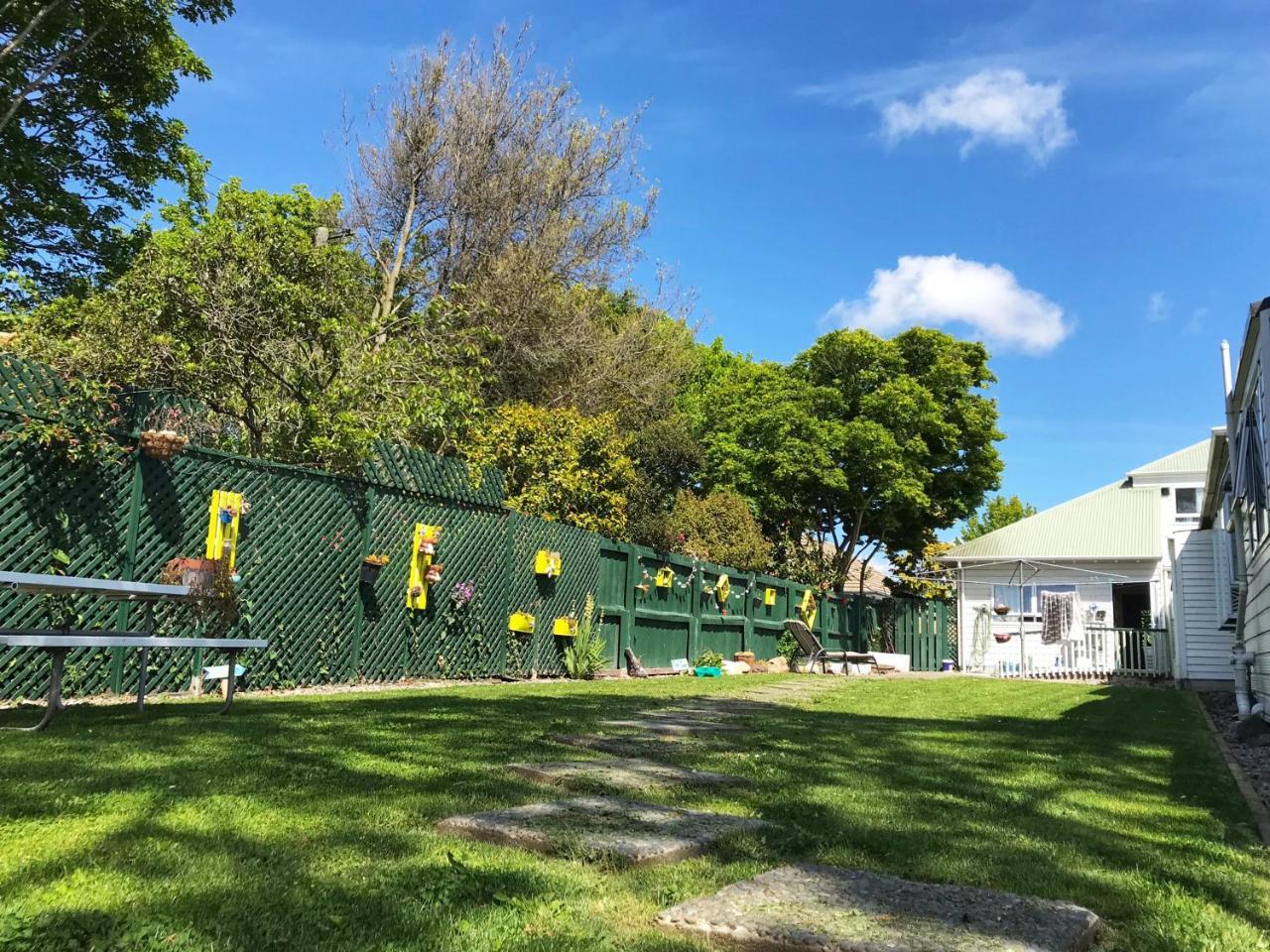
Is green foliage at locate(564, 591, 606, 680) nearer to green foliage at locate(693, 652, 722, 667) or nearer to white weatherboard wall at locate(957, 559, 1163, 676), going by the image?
green foliage at locate(693, 652, 722, 667)

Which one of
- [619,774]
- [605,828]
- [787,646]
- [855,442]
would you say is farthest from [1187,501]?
[605,828]

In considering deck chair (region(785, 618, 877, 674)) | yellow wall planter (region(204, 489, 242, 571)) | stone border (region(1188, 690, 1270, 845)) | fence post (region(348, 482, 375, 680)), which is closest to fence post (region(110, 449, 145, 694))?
yellow wall planter (region(204, 489, 242, 571))

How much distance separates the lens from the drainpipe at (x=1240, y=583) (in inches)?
354

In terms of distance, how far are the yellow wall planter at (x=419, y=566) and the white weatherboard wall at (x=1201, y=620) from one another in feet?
42.5

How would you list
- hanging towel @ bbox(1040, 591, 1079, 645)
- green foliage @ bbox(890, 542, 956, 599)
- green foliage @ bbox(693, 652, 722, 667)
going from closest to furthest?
green foliage @ bbox(693, 652, 722, 667), hanging towel @ bbox(1040, 591, 1079, 645), green foliage @ bbox(890, 542, 956, 599)

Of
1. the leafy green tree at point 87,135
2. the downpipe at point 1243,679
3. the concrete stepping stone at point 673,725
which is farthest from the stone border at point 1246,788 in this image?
the leafy green tree at point 87,135

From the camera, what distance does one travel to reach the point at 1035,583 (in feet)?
75.4

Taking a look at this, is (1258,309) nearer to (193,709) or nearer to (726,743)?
(726,743)

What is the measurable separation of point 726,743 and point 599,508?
11000 mm

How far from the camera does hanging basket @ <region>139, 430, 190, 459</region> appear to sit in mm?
A: 6398

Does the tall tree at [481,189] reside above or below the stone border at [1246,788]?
above

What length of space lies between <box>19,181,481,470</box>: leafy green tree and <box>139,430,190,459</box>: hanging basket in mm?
2838

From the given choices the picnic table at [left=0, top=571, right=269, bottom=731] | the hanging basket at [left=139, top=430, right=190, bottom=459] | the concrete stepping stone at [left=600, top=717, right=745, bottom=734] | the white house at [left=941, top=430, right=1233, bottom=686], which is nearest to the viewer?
the picnic table at [left=0, top=571, right=269, bottom=731]

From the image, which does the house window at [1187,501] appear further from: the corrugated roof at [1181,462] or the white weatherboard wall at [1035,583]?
the white weatherboard wall at [1035,583]
